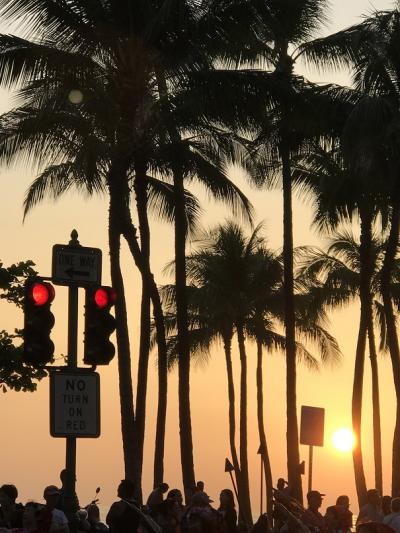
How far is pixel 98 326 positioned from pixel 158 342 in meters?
28.5

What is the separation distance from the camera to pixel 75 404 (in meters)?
14.4

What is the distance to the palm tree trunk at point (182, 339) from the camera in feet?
135

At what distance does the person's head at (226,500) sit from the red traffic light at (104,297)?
6.93m

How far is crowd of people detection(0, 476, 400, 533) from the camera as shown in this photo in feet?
39.5

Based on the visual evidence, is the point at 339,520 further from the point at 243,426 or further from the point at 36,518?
the point at 243,426

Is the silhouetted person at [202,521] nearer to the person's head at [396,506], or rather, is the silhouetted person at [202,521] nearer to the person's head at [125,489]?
the person's head at [125,489]

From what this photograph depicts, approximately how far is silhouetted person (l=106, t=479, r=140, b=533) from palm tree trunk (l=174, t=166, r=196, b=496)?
918 inches

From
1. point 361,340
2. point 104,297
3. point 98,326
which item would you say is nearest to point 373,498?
point 104,297

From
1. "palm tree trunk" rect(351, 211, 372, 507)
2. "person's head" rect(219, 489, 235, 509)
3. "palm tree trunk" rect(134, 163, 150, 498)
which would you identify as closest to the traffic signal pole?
"person's head" rect(219, 489, 235, 509)

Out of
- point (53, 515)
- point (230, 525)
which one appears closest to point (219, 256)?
point (230, 525)

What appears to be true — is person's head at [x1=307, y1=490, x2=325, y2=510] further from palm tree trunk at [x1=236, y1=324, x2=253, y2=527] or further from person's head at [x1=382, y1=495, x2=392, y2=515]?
palm tree trunk at [x1=236, y1=324, x2=253, y2=527]

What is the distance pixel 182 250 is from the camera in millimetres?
41875

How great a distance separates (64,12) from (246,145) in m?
10.5

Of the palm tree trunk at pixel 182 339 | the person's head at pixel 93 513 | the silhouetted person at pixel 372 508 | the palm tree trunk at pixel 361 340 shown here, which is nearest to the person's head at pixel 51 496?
the silhouetted person at pixel 372 508
